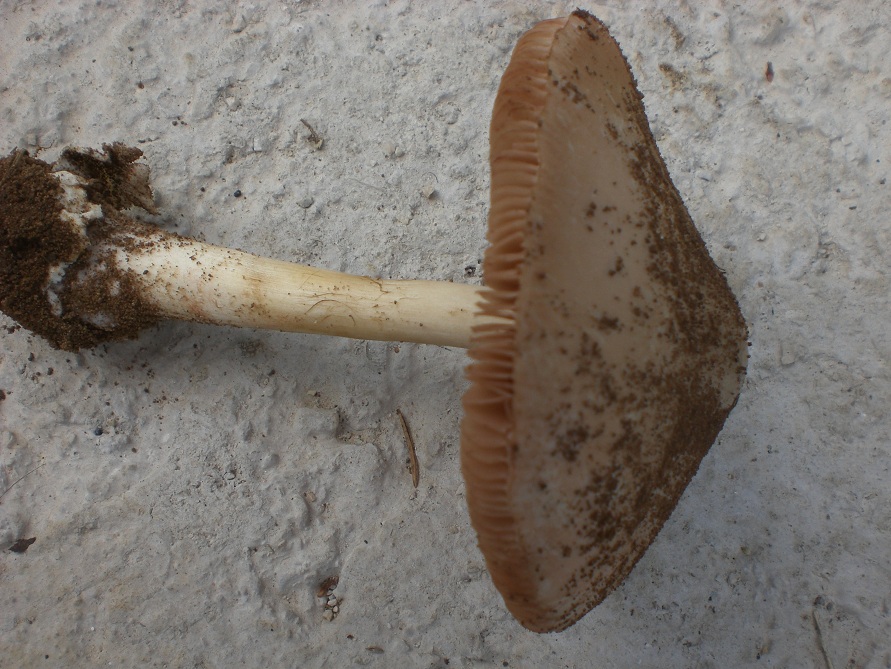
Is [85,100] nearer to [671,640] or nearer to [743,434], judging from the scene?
[743,434]

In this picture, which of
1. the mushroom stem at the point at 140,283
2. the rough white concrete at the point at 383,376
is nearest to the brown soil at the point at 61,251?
the mushroom stem at the point at 140,283

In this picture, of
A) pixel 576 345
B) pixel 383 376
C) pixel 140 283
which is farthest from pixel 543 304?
pixel 140 283

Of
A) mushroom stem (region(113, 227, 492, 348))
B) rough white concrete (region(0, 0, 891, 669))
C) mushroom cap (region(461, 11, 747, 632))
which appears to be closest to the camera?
mushroom cap (region(461, 11, 747, 632))

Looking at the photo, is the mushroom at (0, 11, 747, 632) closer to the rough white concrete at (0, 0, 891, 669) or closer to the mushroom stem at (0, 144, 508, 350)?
the mushroom stem at (0, 144, 508, 350)

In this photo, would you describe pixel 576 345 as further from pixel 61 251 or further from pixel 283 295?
pixel 61 251

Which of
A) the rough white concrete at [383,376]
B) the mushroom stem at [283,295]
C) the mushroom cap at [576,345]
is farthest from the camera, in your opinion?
the rough white concrete at [383,376]

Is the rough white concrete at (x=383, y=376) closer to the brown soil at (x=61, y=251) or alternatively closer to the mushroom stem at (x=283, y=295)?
the brown soil at (x=61, y=251)

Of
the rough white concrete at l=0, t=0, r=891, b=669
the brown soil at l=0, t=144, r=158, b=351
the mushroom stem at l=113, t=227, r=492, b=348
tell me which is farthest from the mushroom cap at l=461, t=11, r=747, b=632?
the brown soil at l=0, t=144, r=158, b=351
